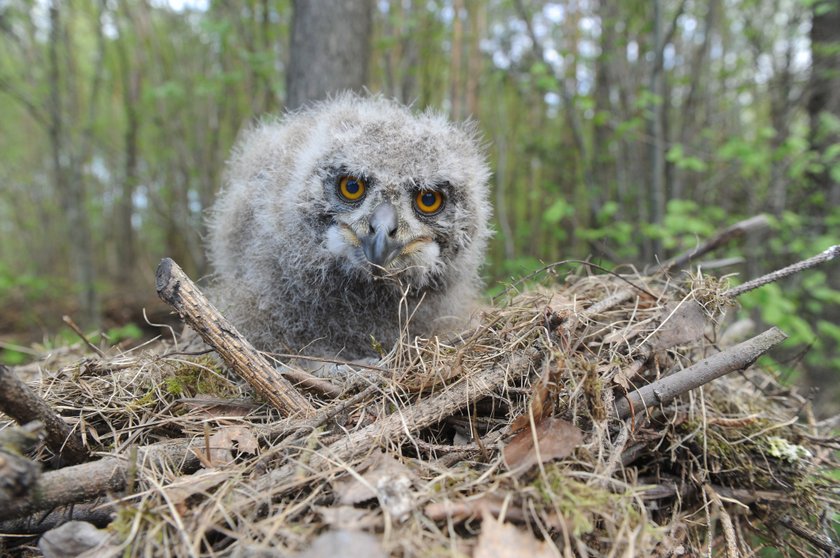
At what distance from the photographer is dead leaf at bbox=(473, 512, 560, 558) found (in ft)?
4.32

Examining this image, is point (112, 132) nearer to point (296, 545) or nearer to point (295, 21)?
point (295, 21)

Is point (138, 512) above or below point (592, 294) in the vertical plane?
below

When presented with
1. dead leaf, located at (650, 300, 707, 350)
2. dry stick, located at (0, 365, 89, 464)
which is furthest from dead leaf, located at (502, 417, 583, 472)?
dry stick, located at (0, 365, 89, 464)

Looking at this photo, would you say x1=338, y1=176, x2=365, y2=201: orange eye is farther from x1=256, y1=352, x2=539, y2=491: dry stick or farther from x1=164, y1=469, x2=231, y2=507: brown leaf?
x1=164, y1=469, x2=231, y2=507: brown leaf

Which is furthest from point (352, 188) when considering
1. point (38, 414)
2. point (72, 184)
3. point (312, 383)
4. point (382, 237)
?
point (72, 184)

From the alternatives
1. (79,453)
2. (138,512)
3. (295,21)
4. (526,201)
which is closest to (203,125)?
(295,21)

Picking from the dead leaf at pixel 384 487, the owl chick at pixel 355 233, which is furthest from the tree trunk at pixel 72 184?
the dead leaf at pixel 384 487

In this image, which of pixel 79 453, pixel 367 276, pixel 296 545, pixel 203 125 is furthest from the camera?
pixel 203 125

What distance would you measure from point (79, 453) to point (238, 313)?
3.17ft

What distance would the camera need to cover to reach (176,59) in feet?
23.2

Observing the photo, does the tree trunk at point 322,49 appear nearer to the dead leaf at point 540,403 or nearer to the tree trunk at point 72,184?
the dead leaf at point 540,403

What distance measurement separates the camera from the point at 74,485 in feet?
4.95

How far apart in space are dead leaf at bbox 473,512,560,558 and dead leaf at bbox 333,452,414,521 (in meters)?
0.20

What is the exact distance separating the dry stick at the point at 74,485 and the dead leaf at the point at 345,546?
704 millimetres
